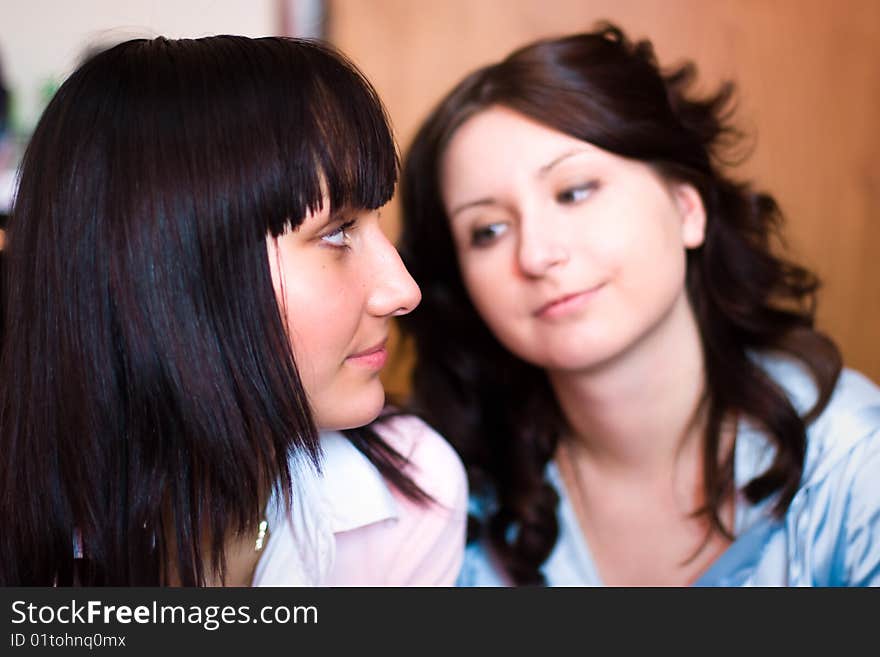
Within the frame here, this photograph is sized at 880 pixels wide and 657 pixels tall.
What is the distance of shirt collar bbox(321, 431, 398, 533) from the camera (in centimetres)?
87

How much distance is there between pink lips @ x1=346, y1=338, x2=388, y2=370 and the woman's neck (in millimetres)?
404

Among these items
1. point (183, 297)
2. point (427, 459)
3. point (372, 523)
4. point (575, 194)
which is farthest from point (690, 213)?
point (183, 297)

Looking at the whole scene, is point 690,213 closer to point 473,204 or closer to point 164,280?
point 473,204

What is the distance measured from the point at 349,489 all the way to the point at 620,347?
0.37 m

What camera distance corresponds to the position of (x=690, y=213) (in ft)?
3.78

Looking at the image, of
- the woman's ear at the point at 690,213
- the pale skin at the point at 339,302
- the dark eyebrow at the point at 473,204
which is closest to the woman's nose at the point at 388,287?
the pale skin at the point at 339,302

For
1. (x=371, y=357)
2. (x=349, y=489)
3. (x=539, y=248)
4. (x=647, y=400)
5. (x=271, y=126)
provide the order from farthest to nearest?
(x=647, y=400) < (x=539, y=248) < (x=349, y=489) < (x=371, y=357) < (x=271, y=126)

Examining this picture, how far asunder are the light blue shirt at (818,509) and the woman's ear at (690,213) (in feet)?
0.73

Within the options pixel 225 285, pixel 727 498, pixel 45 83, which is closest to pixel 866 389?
pixel 727 498

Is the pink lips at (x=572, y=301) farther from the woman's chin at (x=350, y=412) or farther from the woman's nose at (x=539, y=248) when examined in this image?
the woman's chin at (x=350, y=412)

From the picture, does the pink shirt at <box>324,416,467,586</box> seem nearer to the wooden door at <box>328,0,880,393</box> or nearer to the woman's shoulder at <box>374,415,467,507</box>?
the woman's shoulder at <box>374,415,467,507</box>

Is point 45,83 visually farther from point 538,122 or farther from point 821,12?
point 821,12

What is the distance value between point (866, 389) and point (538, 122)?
0.56 metres

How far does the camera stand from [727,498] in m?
1.12
